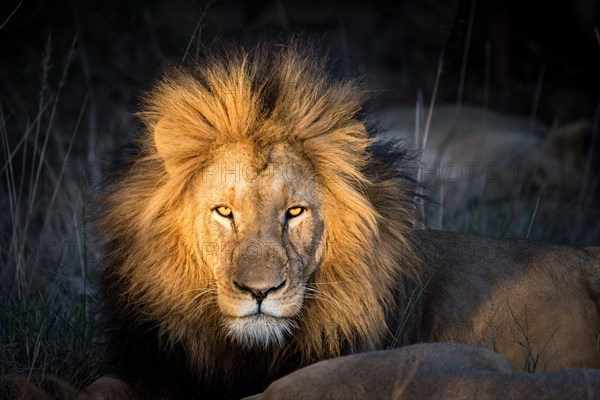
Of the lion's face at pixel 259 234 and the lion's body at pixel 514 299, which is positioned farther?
the lion's body at pixel 514 299

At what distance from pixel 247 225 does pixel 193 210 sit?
27cm

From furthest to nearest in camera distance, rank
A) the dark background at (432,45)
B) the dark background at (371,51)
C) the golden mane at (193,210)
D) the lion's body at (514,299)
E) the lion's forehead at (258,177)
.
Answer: the dark background at (432,45)
the dark background at (371,51)
the lion's body at (514,299)
the golden mane at (193,210)
the lion's forehead at (258,177)

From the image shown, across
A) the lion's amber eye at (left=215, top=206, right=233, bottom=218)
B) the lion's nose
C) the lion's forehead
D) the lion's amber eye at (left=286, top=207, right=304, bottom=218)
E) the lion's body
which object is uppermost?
the lion's forehead

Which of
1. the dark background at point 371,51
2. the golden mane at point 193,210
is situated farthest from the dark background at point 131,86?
the golden mane at point 193,210

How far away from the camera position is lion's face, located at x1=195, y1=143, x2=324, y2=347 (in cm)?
368

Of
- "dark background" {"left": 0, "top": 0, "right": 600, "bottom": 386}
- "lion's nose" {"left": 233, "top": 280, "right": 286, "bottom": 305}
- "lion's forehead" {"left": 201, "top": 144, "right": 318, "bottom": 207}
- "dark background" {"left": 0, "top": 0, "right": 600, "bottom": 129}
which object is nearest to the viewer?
"lion's nose" {"left": 233, "top": 280, "right": 286, "bottom": 305}

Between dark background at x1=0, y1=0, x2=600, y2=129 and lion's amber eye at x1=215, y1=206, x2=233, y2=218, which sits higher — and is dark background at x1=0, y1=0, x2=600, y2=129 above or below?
above

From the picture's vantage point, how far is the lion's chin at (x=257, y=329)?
3.71 meters

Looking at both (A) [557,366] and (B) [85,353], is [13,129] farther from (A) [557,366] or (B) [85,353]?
(A) [557,366]

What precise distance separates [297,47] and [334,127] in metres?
0.36

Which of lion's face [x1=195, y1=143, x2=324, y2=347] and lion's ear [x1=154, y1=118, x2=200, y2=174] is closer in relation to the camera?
lion's face [x1=195, y1=143, x2=324, y2=347]

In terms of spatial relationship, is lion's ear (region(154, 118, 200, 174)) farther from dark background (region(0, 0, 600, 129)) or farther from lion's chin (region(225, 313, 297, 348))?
dark background (region(0, 0, 600, 129))

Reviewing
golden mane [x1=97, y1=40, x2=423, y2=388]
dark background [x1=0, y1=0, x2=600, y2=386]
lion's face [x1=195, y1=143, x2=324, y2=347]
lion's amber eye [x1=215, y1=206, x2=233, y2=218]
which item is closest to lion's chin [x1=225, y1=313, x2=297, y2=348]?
lion's face [x1=195, y1=143, x2=324, y2=347]

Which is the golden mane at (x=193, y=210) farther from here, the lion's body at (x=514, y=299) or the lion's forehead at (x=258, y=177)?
the lion's body at (x=514, y=299)
